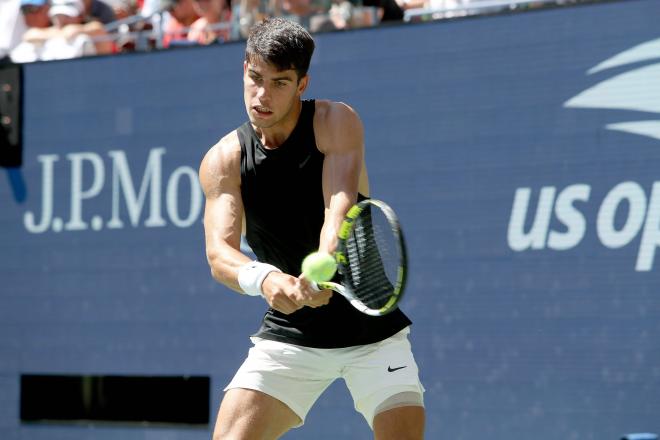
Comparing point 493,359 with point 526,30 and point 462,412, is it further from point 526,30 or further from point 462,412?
point 526,30

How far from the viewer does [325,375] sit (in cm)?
451

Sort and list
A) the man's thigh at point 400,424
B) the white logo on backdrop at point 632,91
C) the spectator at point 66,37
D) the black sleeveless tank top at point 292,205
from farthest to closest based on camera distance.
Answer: the spectator at point 66,37
the white logo on backdrop at point 632,91
the black sleeveless tank top at point 292,205
the man's thigh at point 400,424

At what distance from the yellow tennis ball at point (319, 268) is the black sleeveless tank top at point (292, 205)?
0.53m

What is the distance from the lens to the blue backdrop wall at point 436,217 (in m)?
6.44

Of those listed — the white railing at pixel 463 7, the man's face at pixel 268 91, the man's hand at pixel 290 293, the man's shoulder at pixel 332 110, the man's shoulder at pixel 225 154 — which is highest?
the white railing at pixel 463 7

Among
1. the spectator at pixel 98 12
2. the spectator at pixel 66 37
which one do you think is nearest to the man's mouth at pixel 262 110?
the spectator at pixel 66 37

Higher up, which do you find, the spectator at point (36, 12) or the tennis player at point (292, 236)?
the spectator at point (36, 12)

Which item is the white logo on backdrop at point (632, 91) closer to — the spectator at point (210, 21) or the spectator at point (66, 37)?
the spectator at point (210, 21)

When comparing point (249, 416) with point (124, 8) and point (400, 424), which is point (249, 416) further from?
point (124, 8)

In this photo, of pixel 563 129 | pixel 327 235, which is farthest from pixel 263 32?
pixel 563 129

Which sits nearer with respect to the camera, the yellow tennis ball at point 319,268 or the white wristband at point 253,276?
the yellow tennis ball at point 319,268

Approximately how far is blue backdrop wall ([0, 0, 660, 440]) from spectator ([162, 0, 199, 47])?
0.33 metres

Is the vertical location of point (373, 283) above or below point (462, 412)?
above

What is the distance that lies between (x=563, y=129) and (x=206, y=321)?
8.47 feet
